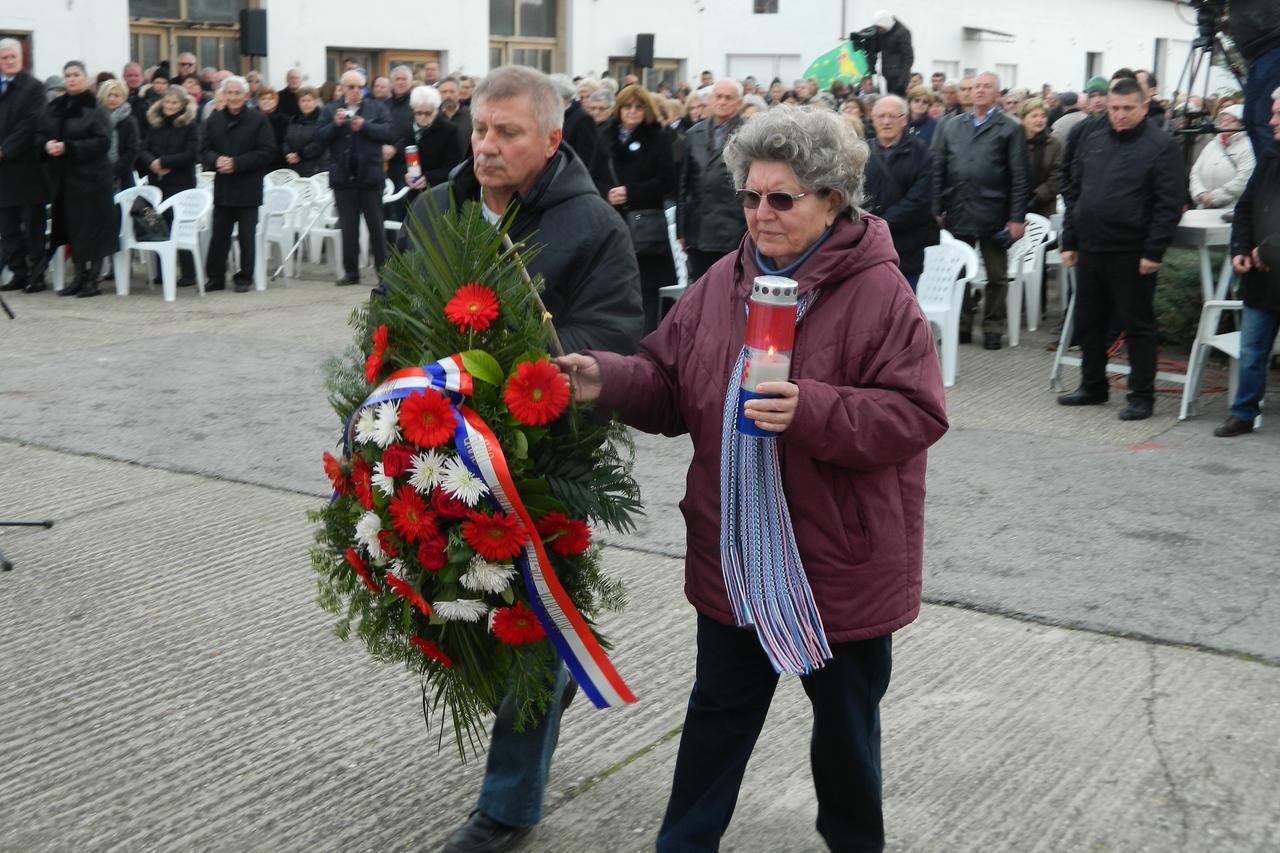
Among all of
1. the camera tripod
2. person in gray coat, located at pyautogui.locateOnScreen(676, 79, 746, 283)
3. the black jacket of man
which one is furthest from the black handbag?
the black jacket of man

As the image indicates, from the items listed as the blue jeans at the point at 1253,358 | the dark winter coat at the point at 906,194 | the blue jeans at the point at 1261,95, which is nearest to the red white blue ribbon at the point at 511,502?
the blue jeans at the point at 1253,358

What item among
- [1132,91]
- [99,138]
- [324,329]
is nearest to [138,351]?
[324,329]

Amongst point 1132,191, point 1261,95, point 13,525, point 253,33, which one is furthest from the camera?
point 253,33

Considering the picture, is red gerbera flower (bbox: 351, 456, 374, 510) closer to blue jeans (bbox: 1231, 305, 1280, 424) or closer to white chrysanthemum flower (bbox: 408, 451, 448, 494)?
white chrysanthemum flower (bbox: 408, 451, 448, 494)

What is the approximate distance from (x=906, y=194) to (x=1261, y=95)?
212 cm

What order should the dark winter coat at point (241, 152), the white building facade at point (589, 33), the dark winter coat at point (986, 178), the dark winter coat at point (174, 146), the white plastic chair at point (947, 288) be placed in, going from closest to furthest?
the white plastic chair at point (947, 288) < the dark winter coat at point (986, 178) < the dark winter coat at point (241, 152) < the dark winter coat at point (174, 146) < the white building facade at point (589, 33)

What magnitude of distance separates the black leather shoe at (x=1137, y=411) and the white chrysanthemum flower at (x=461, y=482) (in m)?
6.35

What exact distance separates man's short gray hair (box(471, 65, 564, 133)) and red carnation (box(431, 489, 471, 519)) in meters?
0.99

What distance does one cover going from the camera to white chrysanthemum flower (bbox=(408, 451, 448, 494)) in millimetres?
2990

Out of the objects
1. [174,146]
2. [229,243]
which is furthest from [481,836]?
[174,146]

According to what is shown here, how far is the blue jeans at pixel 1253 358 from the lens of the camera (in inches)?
313

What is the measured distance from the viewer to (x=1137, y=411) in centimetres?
858

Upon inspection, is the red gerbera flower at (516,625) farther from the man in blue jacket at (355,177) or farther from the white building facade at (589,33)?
the white building facade at (589,33)

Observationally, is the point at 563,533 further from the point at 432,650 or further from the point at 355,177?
the point at 355,177
